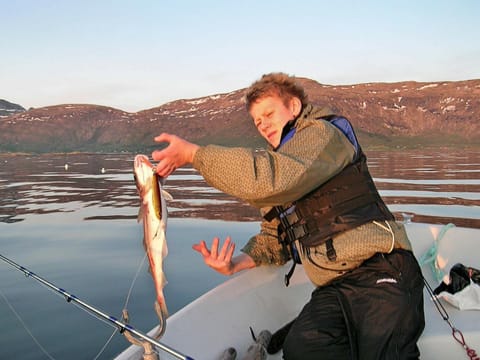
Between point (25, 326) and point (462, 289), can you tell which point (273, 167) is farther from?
point (25, 326)

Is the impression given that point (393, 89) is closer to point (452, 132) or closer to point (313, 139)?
point (452, 132)

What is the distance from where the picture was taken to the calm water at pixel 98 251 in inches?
177

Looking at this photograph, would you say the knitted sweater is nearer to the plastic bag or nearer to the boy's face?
the boy's face

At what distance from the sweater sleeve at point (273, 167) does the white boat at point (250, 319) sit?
107cm

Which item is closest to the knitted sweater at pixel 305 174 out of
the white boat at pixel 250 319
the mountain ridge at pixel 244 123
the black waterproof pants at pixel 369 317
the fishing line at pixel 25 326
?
the black waterproof pants at pixel 369 317

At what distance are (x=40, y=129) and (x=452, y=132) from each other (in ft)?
352

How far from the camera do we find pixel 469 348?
130 inches

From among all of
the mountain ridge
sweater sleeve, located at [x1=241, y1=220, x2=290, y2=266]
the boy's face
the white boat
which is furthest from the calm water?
the mountain ridge

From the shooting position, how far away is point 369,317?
2574 millimetres

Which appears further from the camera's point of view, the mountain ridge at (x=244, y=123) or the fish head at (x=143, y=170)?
the mountain ridge at (x=244, y=123)

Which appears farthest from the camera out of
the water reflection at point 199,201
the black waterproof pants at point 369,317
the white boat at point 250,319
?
the water reflection at point 199,201

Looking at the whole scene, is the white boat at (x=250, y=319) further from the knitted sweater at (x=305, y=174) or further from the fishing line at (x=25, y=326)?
the fishing line at (x=25, y=326)

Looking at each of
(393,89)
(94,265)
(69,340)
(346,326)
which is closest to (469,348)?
(346,326)

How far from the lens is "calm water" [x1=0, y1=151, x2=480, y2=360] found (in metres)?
4.49
